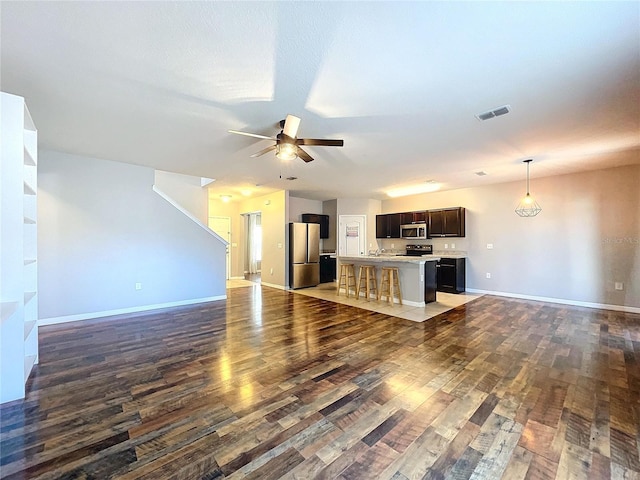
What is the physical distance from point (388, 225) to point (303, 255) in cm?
278

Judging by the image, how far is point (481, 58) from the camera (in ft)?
6.67

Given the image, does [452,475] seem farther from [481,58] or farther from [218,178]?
[218,178]

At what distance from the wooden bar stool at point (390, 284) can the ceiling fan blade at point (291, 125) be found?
3.61 meters

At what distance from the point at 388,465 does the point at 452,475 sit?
334 millimetres

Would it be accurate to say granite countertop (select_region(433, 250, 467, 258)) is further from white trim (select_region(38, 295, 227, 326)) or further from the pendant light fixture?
white trim (select_region(38, 295, 227, 326))

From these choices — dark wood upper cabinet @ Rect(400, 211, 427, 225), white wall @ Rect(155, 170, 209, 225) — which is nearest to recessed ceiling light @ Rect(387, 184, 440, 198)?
dark wood upper cabinet @ Rect(400, 211, 427, 225)

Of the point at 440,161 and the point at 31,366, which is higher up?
the point at 440,161

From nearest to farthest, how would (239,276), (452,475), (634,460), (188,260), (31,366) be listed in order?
1. (452,475)
2. (634,460)
3. (31,366)
4. (188,260)
5. (239,276)

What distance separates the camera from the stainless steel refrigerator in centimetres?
729

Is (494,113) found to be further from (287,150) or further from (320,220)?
(320,220)

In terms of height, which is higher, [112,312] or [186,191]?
[186,191]

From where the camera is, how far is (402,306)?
5.19 metres

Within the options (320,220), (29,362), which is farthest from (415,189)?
(29,362)

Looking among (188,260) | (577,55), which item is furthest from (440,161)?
(188,260)
